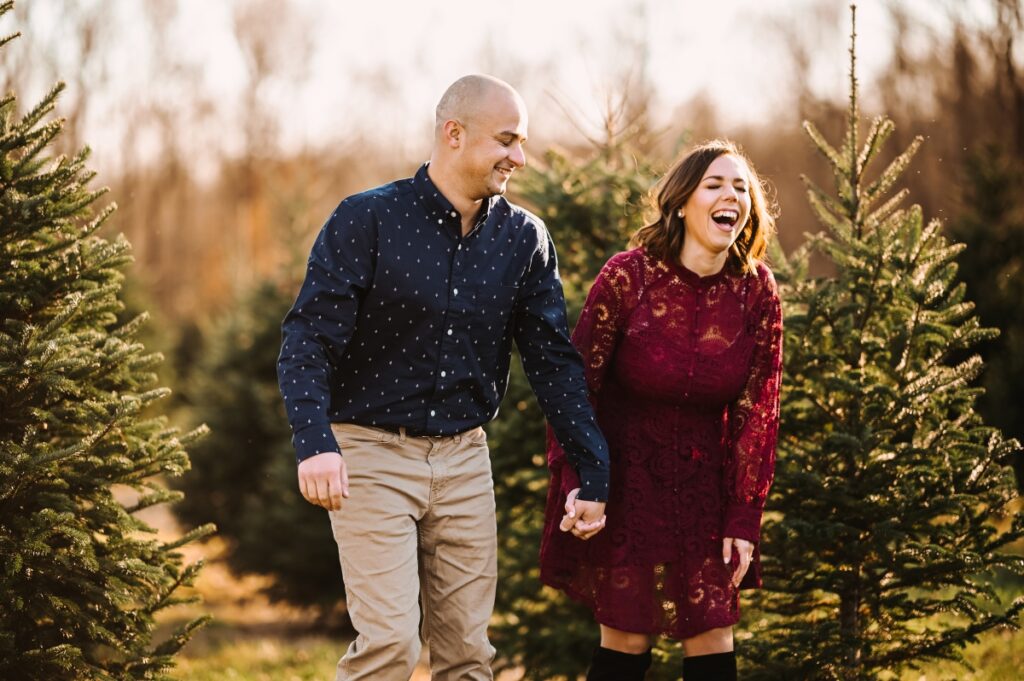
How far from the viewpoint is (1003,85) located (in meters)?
19.6

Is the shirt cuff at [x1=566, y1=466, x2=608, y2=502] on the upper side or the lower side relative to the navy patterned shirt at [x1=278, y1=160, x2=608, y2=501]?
lower

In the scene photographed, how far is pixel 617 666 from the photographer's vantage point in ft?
11.7

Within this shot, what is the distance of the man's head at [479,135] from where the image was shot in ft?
11.0

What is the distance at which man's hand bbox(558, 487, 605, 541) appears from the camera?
11.1 ft

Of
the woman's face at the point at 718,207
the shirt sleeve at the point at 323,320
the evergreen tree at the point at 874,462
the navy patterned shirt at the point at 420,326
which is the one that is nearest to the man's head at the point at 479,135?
the navy patterned shirt at the point at 420,326

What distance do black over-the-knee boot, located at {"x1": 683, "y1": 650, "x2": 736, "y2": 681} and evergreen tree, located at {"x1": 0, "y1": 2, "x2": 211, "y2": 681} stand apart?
1.90 m

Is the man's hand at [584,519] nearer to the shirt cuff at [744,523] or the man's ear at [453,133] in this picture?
the shirt cuff at [744,523]

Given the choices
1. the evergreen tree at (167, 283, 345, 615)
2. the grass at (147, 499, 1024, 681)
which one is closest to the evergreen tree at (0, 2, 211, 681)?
the grass at (147, 499, 1024, 681)

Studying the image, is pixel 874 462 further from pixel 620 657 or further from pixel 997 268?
pixel 997 268

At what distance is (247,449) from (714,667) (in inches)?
295

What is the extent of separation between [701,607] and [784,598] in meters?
0.97

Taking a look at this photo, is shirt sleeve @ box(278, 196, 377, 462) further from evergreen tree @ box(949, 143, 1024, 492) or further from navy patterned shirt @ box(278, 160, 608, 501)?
evergreen tree @ box(949, 143, 1024, 492)

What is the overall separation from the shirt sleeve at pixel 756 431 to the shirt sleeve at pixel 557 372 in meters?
0.46

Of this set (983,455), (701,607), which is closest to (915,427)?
(983,455)
